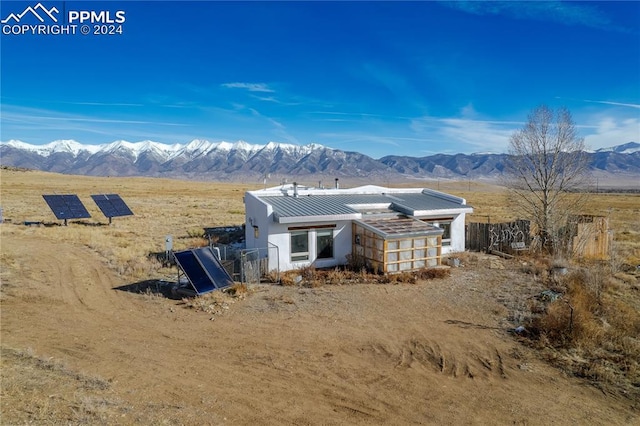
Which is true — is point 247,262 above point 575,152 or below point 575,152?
below

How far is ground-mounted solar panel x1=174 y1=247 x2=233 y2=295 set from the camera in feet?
51.6

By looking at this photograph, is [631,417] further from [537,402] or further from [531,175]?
[531,175]

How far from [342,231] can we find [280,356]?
11049 mm

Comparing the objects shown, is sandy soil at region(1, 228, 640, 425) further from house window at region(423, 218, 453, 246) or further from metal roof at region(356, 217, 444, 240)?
house window at region(423, 218, 453, 246)

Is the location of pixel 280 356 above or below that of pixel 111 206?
below

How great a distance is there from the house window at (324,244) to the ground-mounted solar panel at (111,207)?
21.0 metres

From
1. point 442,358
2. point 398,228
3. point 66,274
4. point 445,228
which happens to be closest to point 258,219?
point 398,228

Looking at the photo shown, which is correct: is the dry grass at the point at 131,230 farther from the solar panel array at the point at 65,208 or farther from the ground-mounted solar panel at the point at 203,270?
the ground-mounted solar panel at the point at 203,270

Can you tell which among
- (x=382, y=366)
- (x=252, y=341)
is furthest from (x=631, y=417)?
(x=252, y=341)

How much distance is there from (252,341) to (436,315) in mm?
6600

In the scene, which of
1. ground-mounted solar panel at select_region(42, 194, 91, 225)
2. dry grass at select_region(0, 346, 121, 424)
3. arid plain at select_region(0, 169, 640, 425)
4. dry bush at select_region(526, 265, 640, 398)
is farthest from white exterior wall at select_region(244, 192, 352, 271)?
ground-mounted solar panel at select_region(42, 194, 91, 225)

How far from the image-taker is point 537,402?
892 cm

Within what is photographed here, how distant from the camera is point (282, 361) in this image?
35.3 feet

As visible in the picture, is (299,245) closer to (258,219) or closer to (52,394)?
(258,219)
